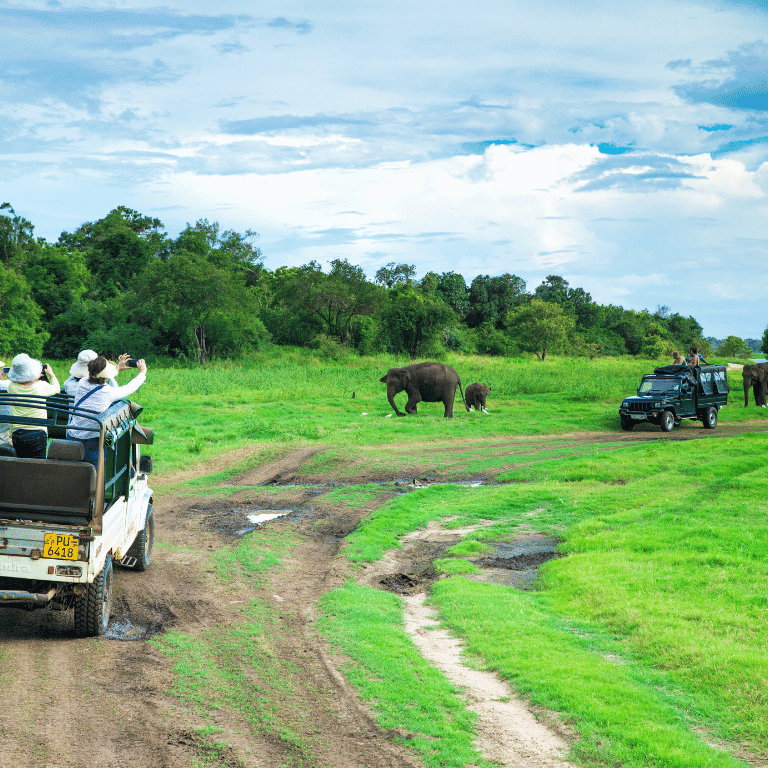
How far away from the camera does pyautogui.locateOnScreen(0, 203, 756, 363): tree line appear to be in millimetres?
49281

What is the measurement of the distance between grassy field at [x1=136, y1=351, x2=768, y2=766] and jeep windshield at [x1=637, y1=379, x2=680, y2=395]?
2438mm

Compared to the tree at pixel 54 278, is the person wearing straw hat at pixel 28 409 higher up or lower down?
lower down

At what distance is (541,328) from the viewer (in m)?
59.8

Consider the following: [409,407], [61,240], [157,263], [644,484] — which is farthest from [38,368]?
[61,240]

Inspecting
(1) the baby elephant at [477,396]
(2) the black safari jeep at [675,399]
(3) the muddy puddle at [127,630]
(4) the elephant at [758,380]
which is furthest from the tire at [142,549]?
(4) the elephant at [758,380]

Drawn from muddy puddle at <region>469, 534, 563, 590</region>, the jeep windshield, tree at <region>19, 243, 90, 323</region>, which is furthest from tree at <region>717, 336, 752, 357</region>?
muddy puddle at <region>469, 534, 563, 590</region>

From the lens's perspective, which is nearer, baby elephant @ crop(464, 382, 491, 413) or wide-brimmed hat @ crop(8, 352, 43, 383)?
wide-brimmed hat @ crop(8, 352, 43, 383)

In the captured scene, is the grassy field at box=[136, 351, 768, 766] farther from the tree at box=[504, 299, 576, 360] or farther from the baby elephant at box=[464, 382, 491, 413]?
the tree at box=[504, 299, 576, 360]

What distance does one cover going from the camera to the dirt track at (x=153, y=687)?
216 inches

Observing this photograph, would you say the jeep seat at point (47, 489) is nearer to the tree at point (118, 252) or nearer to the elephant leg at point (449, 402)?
the elephant leg at point (449, 402)

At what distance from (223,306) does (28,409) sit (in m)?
41.7

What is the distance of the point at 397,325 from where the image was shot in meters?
52.7

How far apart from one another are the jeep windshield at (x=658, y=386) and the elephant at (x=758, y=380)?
26.8 ft

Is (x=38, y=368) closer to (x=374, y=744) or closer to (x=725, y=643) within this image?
(x=374, y=744)
